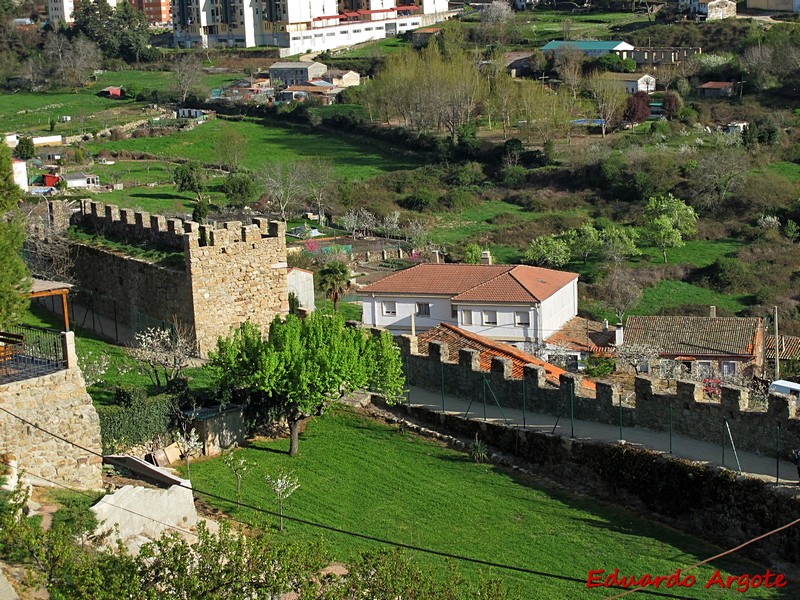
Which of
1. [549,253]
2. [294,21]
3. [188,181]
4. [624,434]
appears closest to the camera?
[624,434]

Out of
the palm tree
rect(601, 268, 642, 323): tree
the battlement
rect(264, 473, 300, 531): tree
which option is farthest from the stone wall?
rect(601, 268, 642, 323): tree

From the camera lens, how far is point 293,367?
84.2 ft

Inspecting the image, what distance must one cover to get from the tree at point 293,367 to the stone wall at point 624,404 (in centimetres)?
267

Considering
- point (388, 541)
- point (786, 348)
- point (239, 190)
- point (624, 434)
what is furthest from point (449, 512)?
point (239, 190)

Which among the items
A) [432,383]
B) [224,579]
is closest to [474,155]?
[432,383]

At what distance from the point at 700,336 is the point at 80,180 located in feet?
132

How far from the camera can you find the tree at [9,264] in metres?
23.7

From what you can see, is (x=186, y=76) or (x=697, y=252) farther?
(x=186, y=76)

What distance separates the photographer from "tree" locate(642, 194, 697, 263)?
61.3 meters

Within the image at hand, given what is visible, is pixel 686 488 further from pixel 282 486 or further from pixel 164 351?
pixel 164 351

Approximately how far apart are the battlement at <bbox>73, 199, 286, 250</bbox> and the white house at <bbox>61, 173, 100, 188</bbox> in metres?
35.8

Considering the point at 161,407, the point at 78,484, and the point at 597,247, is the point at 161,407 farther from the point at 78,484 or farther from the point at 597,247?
the point at 597,247

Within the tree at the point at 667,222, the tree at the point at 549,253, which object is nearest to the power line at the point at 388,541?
the tree at the point at 549,253

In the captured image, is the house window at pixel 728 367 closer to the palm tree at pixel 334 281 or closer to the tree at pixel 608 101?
the palm tree at pixel 334 281
